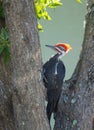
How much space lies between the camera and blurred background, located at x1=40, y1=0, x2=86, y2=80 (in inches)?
211

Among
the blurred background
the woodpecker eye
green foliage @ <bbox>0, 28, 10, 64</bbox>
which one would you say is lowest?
the blurred background

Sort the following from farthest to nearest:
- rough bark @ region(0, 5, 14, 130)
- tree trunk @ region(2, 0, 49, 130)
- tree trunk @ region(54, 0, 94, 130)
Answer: rough bark @ region(0, 5, 14, 130)
tree trunk @ region(54, 0, 94, 130)
tree trunk @ region(2, 0, 49, 130)

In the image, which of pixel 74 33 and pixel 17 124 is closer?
pixel 17 124

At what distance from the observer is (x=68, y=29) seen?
5.44 meters

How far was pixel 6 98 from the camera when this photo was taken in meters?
3.13

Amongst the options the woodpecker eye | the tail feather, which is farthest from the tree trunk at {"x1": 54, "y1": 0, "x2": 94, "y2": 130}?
the woodpecker eye

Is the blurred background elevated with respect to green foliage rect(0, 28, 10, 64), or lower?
lower

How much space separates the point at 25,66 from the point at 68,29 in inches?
106

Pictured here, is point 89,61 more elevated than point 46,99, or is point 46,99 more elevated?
point 89,61

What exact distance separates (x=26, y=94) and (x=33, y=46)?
311 millimetres

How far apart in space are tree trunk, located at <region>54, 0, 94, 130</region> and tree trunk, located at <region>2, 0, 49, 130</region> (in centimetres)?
24

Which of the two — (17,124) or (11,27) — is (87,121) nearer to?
(17,124)

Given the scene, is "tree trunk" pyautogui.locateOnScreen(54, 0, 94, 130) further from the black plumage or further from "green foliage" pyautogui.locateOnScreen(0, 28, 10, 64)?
"green foliage" pyautogui.locateOnScreen(0, 28, 10, 64)

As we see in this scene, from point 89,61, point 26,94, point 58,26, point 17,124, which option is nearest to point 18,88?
point 26,94
